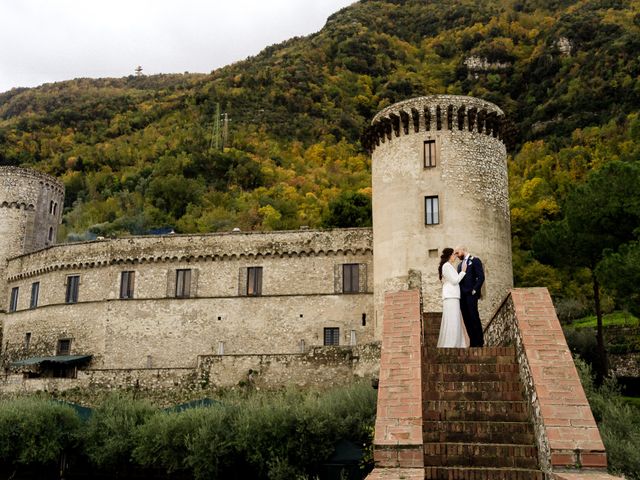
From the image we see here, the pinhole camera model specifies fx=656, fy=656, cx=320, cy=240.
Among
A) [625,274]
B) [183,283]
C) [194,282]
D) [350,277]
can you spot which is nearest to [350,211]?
[350,277]

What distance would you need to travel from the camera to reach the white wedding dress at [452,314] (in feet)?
43.0

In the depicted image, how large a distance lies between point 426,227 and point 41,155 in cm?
6136

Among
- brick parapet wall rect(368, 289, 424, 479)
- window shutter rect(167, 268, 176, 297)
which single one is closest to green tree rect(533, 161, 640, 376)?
brick parapet wall rect(368, 289, 424, 479)

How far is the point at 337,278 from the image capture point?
3044cm

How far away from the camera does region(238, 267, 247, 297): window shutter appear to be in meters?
31.4

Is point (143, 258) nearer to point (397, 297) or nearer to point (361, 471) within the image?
point (361, 471)

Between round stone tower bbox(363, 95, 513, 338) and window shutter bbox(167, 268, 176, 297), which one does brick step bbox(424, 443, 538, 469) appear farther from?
window shutter bbox(167, 268, 176, 297)

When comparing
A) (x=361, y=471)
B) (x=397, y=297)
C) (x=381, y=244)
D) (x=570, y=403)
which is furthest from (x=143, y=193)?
(x=570, y=403)

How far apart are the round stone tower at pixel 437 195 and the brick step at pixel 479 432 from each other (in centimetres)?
1502

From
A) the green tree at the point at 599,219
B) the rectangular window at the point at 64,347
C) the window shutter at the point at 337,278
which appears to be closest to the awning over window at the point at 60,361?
the rectangular window at the point at 64,347

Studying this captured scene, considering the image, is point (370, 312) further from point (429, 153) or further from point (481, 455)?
point (481, 455)

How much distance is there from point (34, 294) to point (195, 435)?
21.6m

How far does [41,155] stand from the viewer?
74.7 m

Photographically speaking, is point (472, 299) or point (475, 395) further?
point (472, 299)
